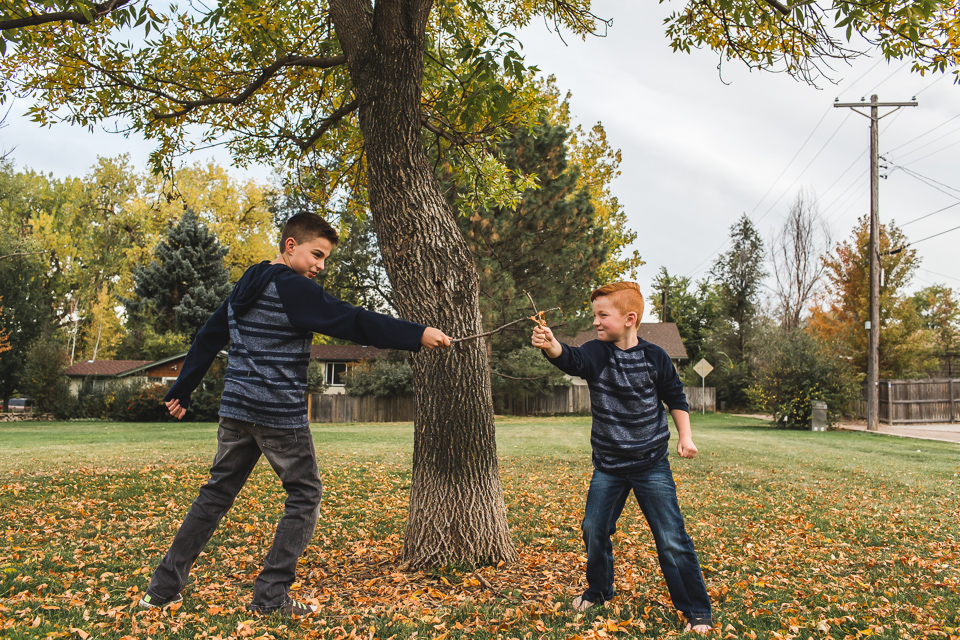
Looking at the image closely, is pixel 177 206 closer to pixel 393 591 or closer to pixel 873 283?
pixel 873 283

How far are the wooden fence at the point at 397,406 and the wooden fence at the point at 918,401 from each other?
7136mm

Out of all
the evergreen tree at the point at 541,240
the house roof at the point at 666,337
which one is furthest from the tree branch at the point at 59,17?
the house roof at the point at 666,337

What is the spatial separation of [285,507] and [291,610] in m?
0.50

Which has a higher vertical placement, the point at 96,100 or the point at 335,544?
the point at 96,100

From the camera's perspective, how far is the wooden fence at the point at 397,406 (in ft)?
A: 95.4

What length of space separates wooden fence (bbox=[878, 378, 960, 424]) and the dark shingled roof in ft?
107

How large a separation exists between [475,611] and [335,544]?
72.8 inches

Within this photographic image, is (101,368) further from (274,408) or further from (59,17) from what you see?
(274,408)

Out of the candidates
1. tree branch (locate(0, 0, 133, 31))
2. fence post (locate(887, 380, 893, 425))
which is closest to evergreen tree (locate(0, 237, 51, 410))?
tree branch (locate(0, 0, 133, 31))

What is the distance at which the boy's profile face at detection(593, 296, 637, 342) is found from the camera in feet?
11.0

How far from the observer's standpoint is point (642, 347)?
3441mm

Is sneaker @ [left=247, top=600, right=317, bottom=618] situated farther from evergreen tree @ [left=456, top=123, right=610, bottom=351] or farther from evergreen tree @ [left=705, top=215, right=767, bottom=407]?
evergreen tree @ [left=705, top=215, right=767, bottom=407]

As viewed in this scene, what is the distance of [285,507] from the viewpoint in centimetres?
326

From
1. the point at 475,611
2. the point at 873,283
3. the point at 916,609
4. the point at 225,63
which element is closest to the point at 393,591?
the point at 475,611
